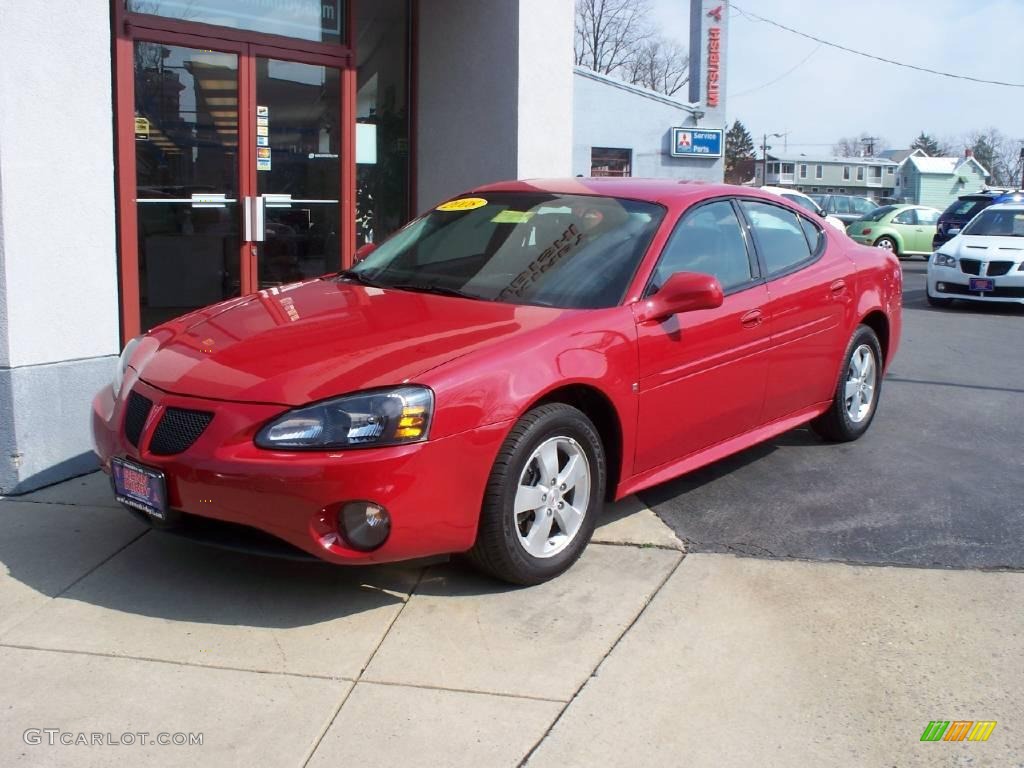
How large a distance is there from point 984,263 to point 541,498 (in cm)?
1218

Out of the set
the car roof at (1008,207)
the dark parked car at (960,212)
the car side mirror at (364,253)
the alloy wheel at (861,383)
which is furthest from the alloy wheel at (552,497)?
the dark parked car at (960,212)

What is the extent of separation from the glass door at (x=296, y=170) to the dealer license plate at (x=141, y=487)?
359 centimetres

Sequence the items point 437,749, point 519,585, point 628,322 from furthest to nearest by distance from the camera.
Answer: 1. point 628,322
2. point 519,585
3. point 437,749

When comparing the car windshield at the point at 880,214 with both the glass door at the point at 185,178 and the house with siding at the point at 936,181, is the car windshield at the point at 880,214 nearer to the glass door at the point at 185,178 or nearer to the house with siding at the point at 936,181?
the glass door at the point at 185,178

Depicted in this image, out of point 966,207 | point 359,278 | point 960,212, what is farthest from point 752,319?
point 966,207

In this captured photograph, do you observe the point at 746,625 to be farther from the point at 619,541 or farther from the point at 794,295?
the point at 794,295

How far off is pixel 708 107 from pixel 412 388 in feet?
94.3

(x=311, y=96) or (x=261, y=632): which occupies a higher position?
(x=311, y=96)

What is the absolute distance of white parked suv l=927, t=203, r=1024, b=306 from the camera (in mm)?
14422

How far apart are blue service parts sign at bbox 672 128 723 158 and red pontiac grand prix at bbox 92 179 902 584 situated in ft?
82.8

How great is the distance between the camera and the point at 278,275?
7.86 m

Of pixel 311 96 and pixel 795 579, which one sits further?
pixel 311 96

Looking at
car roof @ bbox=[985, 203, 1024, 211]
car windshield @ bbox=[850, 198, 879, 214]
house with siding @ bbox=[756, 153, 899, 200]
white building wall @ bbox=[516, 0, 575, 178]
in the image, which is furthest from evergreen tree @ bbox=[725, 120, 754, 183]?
white building wall @ bbox=[516, 0, 575, 178]

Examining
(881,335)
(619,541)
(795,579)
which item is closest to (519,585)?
(619,541)
